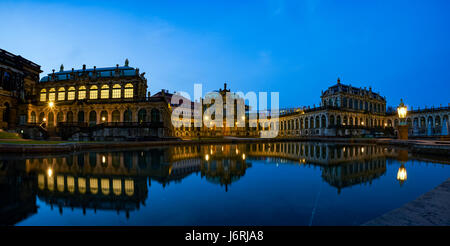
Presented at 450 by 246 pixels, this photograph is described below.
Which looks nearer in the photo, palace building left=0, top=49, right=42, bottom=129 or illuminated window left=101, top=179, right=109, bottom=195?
illuminated window left=101, top=179, right=109, bottom=195

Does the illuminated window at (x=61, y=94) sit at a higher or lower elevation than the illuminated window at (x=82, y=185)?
higher

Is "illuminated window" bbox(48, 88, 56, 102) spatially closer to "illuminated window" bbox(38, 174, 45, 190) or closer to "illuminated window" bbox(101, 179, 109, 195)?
"illuminated window" bbox(38, 174, 45, 190)

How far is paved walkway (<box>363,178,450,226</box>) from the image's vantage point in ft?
12.5

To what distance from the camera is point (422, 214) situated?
14.0 feet

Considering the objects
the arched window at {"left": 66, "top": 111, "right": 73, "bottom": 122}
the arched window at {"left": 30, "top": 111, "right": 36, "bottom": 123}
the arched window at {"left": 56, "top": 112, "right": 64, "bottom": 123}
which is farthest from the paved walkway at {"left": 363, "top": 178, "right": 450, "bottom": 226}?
the arched window at {"left": 30, "top": 111, "right": 36, "bottom": 123}

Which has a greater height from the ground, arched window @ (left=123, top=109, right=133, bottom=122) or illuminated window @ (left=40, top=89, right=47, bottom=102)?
illuminated window @ (left=40, top=89, right=47, bottom=102)

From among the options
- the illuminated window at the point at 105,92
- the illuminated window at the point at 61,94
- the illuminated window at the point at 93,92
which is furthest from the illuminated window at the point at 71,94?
the illuminated window at the point at 105,92

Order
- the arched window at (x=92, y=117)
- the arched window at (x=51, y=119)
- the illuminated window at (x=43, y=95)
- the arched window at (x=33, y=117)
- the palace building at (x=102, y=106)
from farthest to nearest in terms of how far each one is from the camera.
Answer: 1. the illuminated window at (x=43, y=95)
2. the arched window at (x=33, y=117)
3. the arched window at (x=51, y=119)
4. the arched window at (x=92, y=117)
5. the palace building at (x=102, y=106)

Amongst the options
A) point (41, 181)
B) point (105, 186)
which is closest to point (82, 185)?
point (105, 186)

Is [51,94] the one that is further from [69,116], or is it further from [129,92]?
[129,92]

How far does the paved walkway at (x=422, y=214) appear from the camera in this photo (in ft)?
12.5

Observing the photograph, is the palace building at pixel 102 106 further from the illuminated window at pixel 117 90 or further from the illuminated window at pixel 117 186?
the illuminated window at pixel 117 186

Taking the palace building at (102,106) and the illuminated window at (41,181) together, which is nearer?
the illuminated window at (41,181)
